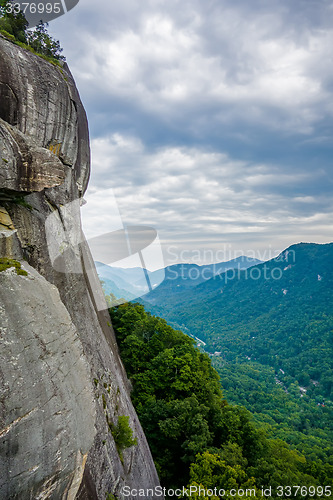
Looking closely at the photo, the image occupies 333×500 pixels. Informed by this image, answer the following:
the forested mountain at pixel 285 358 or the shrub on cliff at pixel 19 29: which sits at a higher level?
the shrub on cliff at pixel 19 29

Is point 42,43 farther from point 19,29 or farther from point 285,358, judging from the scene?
point 285,358

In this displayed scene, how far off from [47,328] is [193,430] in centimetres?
1659

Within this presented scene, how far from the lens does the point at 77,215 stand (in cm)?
1472

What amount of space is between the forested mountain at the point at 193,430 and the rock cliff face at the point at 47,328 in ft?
13.9

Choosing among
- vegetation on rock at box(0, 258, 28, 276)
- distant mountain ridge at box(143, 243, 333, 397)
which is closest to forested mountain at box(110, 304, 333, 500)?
vegetation on rock at box(0, 258, 28, 276)

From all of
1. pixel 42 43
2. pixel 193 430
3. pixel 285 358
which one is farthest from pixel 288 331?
pixel 42 43

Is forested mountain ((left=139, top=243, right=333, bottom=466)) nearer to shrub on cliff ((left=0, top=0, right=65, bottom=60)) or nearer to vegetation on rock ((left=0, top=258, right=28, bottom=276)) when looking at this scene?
vegetation on rock ((left=0, top=258, right=28, bottom=276))

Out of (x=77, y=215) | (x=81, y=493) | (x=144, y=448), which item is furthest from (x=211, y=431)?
(x=77, y=215)

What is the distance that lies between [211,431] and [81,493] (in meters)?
15.8

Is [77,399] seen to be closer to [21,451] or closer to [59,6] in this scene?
[21,451]

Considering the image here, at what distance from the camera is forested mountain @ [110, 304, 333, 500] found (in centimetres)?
1625

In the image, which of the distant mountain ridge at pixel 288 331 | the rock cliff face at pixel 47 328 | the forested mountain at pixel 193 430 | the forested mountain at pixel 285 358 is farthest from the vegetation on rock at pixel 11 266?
the distant mountain ridge at pixel 288 331

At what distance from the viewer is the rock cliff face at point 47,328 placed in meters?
6.91

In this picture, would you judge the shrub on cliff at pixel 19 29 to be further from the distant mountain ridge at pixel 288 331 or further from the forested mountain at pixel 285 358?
the distant mountain ridge at pixel 288 331
